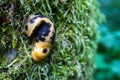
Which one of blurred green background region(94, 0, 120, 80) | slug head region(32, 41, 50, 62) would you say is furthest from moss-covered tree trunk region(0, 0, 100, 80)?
blurred green background region(94, 0, 120, 80)

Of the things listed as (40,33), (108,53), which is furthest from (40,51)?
(108,53)

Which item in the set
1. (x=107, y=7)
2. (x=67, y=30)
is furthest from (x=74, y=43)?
(x=107, y=7)

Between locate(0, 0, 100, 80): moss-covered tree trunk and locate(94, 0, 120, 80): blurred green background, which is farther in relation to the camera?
locate(94, 0, 120, 80): blurred green background

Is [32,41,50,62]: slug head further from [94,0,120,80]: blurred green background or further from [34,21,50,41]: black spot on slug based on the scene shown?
[94,0,120,80]: blurred green background

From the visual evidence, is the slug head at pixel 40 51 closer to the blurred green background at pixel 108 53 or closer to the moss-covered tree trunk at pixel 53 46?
the moss-covered tree trunk at pixel 53 46

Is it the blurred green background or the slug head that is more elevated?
the slug head

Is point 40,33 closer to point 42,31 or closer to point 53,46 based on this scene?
point 42,31
